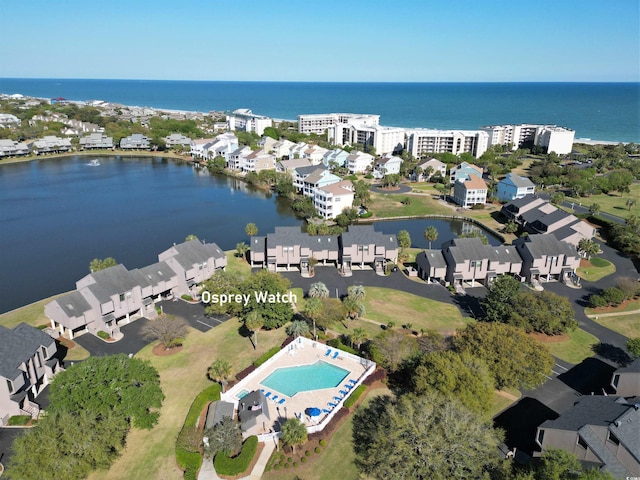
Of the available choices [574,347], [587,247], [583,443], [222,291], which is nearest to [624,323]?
[574,347]

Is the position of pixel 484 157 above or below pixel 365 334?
above

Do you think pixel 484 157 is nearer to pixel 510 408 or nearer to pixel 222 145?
pixel 222 145

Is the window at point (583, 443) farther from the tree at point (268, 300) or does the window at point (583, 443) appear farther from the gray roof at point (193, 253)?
the gray roof at point (193, 253)

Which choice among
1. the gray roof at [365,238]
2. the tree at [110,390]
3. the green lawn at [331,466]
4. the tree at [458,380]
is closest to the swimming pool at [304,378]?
the green lawn at [331,466]

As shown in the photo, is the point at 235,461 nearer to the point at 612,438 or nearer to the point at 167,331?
the point at 167,331

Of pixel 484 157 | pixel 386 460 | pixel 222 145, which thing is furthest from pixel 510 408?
pixel 222 145

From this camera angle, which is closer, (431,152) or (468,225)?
(468,225)
